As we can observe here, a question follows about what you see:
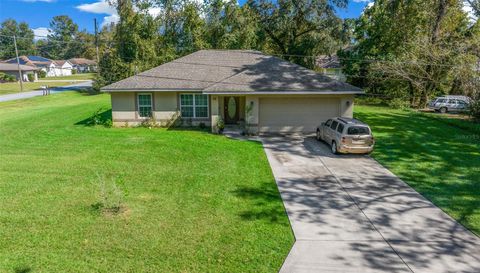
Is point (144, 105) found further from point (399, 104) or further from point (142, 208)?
point (399, 104)

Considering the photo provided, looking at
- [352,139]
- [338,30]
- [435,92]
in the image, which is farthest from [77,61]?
[352,139]

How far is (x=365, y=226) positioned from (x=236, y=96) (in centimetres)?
1341

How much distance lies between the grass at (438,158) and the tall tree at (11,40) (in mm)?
98071

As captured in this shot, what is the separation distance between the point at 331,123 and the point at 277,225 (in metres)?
9.06

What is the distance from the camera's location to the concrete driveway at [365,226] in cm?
709

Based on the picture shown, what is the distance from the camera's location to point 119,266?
6785 millimetres

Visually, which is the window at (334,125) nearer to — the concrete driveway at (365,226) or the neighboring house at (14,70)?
the concrete driveway at (365,226)

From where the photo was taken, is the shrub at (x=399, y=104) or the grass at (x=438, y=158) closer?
the grass at (x=438, y=158)

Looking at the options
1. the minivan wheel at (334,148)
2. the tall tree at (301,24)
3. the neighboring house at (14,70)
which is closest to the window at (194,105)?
the minivan wheel at (334,148)

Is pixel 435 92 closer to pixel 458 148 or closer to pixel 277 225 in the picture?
pixel 458 148

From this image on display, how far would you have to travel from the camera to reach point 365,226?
28.4 ft

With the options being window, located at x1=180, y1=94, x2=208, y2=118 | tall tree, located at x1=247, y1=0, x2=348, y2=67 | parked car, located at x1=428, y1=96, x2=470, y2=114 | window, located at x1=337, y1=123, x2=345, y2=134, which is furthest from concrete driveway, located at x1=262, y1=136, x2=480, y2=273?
tall tree, located at x1=247, y1=0, x2=348, y2=67

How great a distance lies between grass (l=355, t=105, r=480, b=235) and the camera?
1031cm

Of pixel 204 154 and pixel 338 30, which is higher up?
pixel 338 30
